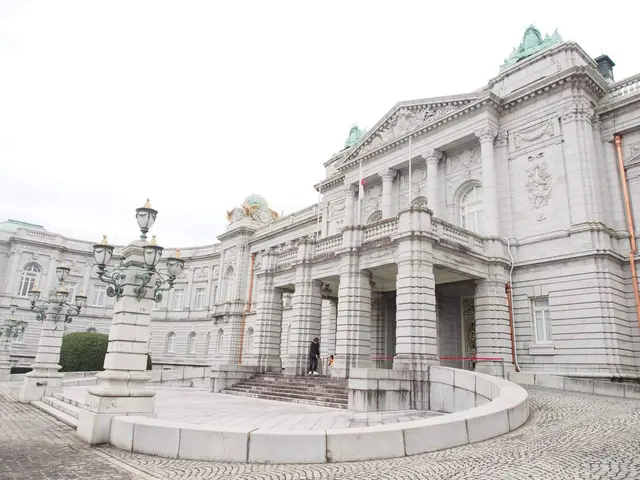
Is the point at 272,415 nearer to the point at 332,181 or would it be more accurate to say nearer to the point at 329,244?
the point at 329,244

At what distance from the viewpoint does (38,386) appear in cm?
1791

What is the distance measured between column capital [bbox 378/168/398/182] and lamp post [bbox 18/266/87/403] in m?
17.7

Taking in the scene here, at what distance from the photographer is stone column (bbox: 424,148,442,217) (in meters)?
25.4

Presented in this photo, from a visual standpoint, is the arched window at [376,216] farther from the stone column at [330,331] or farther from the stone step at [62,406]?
the stone step at [62,406]

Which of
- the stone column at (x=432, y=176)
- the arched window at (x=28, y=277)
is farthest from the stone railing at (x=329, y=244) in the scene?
the arched window at (x=28, y=277)

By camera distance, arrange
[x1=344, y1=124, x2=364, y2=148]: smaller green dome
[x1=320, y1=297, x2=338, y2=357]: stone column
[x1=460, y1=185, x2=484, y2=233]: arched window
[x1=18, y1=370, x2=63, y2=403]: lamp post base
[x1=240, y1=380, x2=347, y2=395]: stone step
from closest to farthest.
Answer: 1. [x1=18, y1=370, x2=63, y2=403]: lamp post base
2. [x1=240, y1=380, x2=347, y2=395]: stone step
3. [x1=460, y1=185, x2=484, y2=233]: arched window
4. [x1=320, y1=297, x2=338, y2=357]: stone column
5. [x1=344, y1=124, x2=364, y2=148]: smaller green dome

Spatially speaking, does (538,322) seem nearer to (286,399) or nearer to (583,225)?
(583,225)

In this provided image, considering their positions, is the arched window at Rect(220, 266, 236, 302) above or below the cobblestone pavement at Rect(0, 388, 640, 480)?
above

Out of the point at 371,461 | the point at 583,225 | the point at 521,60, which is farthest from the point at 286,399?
the point at 521,60

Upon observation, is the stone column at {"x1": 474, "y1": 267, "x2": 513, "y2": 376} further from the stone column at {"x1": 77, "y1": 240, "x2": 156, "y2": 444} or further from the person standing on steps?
the stone column at {"x1": 77, "y1": 240, "x2": 156, "y2": 444}

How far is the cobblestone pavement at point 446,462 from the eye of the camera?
6.33 metres

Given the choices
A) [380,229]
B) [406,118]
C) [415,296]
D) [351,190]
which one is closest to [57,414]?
[415,296]

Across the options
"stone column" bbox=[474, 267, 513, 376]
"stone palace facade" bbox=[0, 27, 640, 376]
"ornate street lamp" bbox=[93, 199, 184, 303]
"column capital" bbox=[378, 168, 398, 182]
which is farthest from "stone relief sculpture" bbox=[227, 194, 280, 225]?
"ornate street lamp" bbox=[93, 199, 184, 303]

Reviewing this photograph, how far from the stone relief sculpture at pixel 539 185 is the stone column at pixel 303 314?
1095cm
